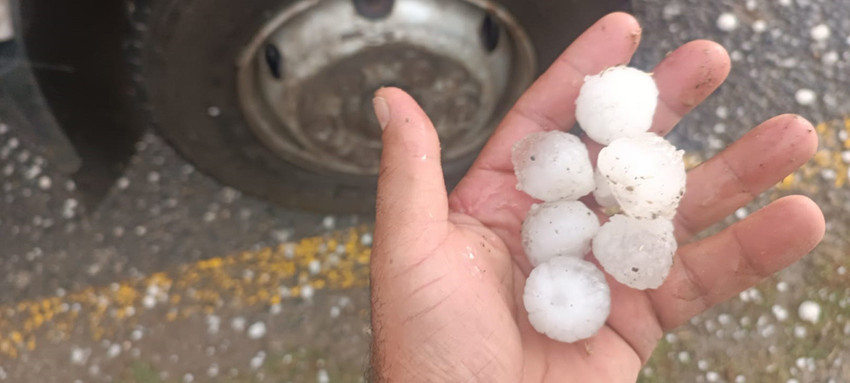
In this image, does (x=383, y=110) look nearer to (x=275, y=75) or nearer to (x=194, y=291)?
(x=275, y=75)

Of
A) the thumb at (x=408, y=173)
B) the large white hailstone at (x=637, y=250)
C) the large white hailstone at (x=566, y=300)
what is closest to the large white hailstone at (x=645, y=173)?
the large white hailstone at (x=637, y=250)

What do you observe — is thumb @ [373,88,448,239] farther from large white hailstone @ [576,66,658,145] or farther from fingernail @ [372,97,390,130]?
large white hailstone @ [576,66,658,145]

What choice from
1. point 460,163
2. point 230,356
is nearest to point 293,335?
point 230,356

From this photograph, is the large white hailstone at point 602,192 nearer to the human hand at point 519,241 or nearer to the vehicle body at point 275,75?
the human hand at point 519,241

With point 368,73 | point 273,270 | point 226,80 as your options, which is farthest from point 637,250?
point 273,270

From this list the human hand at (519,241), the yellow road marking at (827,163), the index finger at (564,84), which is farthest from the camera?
the yellow road marking at (827,163)

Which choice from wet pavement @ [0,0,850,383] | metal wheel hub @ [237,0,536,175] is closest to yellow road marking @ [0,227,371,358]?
wet pavement @ [0,0,850,383]
